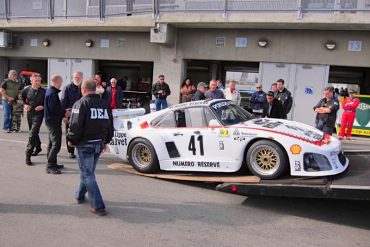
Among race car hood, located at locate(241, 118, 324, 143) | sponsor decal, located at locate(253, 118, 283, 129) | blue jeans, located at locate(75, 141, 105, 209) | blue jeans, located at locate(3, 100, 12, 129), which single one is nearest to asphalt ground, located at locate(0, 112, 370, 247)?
blue jeans, located at locate(75, 141, 105, 209)

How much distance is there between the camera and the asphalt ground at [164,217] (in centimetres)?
420

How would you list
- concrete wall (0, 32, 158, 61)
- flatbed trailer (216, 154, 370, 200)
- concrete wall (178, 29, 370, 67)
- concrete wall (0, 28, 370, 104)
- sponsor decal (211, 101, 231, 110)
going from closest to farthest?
flatbed trailer (216, 154, 370, 200) → sponsor decal (211, 101, 231, 110) → concrete wall (178, 29, 370, 67) → concrete wall (0, 28, 370, 104) → concrete wall (0, 32, 158, 61)

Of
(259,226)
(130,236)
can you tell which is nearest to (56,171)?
(130,236)

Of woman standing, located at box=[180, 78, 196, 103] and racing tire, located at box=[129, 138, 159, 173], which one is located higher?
woman standing, located at box=[180, 78, 196, 103]

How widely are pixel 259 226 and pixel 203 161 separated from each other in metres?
1.74

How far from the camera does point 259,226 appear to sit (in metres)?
4.65

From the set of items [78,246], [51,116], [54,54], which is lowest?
[78,246]

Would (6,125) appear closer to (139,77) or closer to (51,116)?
(51,116)

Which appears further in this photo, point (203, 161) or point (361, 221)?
point (203, 161)

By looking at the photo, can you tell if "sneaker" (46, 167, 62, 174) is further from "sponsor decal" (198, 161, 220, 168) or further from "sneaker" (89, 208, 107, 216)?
"sponsor decal" (198, 161, 220, 168)

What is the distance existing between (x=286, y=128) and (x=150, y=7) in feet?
35.0

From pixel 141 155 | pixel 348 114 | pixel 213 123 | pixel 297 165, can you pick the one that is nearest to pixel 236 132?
pixel 213 123

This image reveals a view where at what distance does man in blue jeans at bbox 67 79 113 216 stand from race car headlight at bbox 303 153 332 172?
8.89 feet

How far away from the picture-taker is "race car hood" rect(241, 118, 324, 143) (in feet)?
18.2
